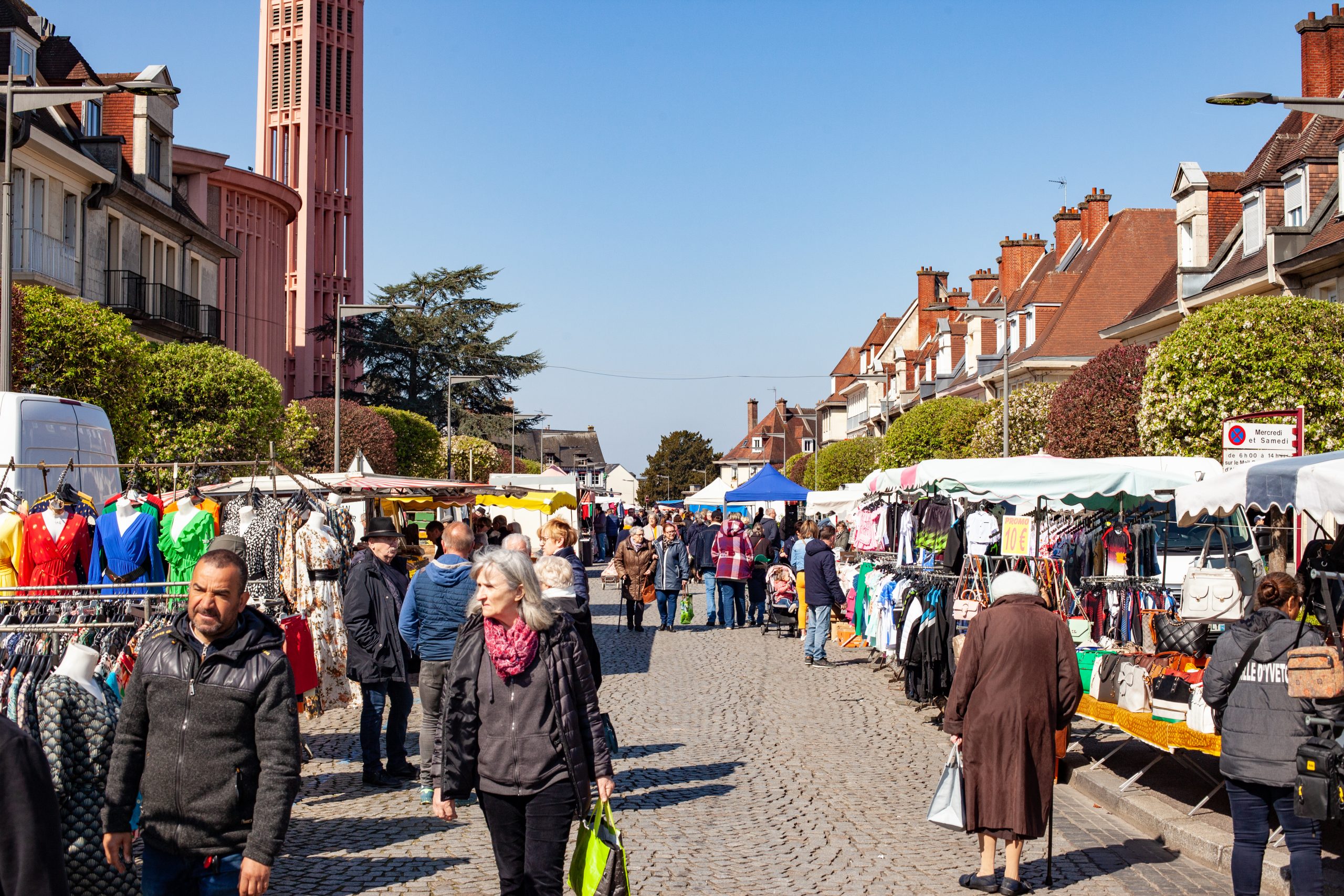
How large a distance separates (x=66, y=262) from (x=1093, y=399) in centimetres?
2374

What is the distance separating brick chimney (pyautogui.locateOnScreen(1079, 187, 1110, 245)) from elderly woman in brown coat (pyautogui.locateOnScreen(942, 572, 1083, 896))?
4809cm

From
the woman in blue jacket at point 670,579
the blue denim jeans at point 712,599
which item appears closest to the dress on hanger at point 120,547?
the woman in blue jacket at point 670,579

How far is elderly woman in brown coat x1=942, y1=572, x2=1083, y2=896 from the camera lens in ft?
21.1

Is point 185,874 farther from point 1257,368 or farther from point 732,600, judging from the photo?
point 1257,368

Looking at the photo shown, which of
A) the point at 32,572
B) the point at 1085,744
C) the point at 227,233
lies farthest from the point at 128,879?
the point at 227,233

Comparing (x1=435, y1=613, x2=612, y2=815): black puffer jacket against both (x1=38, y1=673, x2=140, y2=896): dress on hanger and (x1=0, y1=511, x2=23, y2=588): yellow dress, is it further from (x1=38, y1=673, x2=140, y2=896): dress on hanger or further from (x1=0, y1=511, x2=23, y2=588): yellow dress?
(x1=0, y1=511, x2=23, y2=588): yellow dress

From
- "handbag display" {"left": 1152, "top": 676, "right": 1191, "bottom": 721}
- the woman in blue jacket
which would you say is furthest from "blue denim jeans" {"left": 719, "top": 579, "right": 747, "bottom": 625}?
"handbag display" {"left": 1152, "top": 676, "right": 1191, "bottom": 721}

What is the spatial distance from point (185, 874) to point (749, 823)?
4649mm

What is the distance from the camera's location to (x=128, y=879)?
459 cm

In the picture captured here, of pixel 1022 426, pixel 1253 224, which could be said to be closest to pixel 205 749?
pixel 1253 224

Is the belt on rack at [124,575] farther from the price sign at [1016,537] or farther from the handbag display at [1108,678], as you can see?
the handbag display at [1108,678]

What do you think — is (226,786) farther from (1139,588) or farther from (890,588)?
(890,588)

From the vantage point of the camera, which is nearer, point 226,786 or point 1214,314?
point 226,786

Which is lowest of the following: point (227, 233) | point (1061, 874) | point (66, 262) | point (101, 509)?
point (1061, 874)
